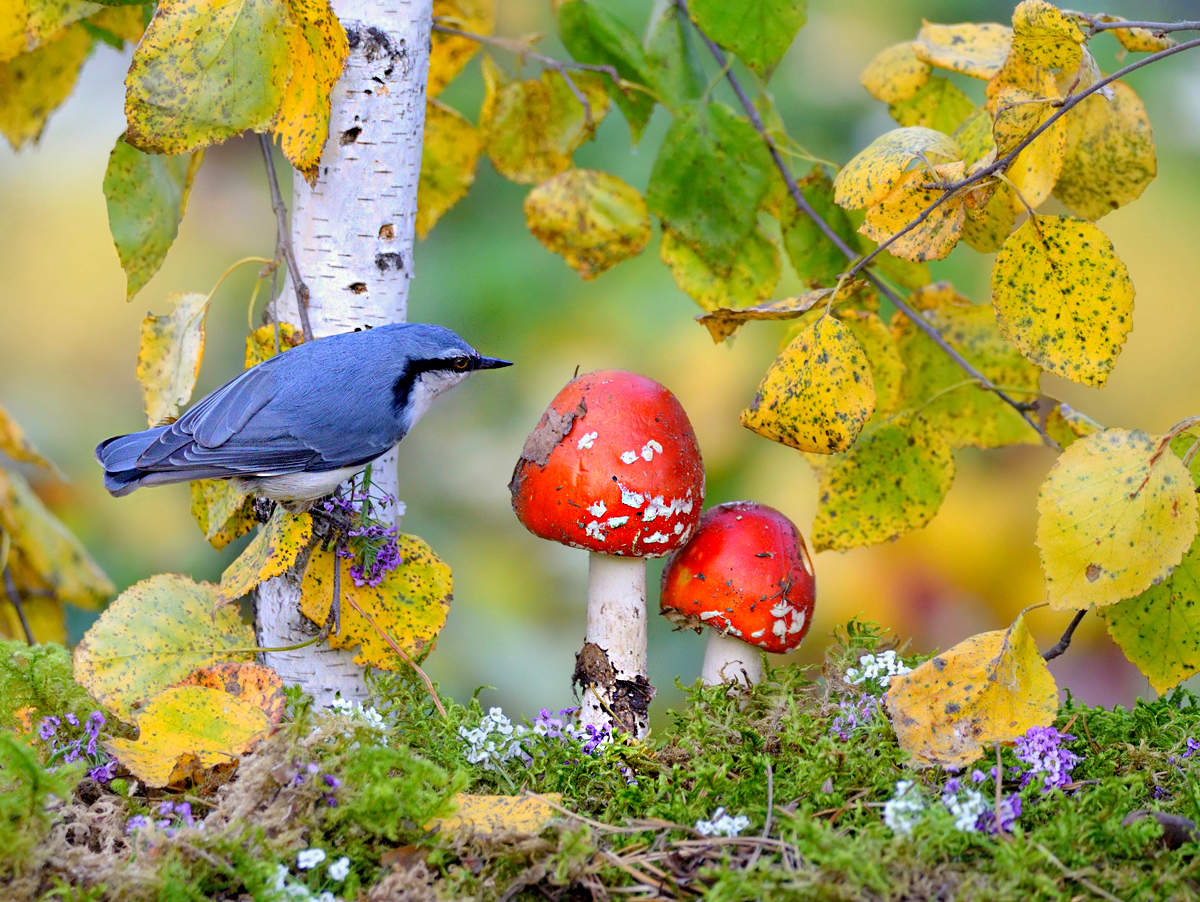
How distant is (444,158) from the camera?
6.81ft

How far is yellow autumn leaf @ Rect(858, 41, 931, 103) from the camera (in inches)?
68.9

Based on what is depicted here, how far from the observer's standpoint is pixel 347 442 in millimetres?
1684

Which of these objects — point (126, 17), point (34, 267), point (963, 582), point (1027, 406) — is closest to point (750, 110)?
point (1027, 406)

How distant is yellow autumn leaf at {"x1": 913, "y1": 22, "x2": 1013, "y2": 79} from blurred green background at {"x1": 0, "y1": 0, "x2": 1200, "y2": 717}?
3.59 ft

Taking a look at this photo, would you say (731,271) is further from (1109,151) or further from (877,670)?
(877,670)

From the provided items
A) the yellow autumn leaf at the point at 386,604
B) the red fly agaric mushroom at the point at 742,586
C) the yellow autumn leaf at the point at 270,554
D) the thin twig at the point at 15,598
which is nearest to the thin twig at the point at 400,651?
the yellow autumn leaf at the point at 386,604

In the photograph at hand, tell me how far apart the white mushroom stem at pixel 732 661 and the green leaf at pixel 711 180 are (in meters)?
0.62

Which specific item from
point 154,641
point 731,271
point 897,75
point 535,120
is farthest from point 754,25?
point 154,641

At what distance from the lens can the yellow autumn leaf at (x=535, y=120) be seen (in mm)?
2029

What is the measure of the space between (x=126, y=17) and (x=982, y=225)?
1437 millimetres

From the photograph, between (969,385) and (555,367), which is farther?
(555,367)

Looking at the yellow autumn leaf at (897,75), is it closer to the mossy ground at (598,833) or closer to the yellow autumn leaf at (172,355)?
the mossy ground at (598,833)

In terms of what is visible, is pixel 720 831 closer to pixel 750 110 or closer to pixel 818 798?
Answer: pixel 818 798

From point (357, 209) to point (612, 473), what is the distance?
586 millimetres
